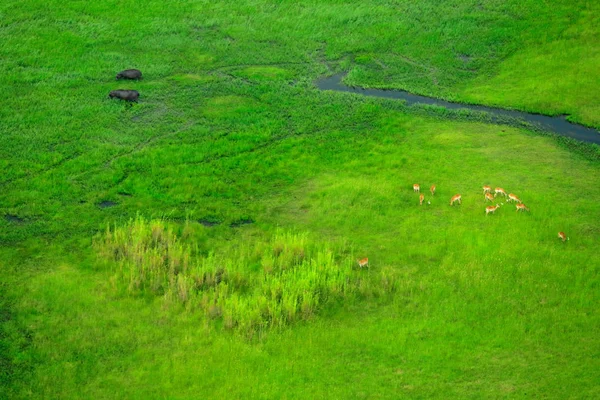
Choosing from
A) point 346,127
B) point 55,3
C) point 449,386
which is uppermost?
point 55,3

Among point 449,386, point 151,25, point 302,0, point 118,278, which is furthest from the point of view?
point 302,0

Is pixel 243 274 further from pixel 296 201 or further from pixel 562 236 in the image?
pixel 562 236

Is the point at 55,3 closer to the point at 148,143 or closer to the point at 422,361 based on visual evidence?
the point at 148,143

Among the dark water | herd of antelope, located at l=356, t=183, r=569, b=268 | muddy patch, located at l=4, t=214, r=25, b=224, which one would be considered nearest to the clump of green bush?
muddy patch, located at l=4, t=214, r=25, b=224

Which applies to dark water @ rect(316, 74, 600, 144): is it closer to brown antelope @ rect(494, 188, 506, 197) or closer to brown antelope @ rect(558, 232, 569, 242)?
brown antelope @ rect(494, 188, 506, 197)

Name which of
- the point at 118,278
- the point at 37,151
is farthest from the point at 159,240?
the point at 37,151

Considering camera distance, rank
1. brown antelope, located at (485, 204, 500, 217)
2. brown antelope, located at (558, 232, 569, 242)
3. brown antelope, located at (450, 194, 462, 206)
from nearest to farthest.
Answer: brown antelope, located at (558, 232, 569, 242)
brown antelope, located at (485, 204, 500, 217)
brown antelope, located at (450, 194, 462, 206)

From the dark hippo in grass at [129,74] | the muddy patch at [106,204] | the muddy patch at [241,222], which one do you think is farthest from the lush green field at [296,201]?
the dark hippo in grass at [129,74]

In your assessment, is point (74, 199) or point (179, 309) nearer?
point (179, 309)
